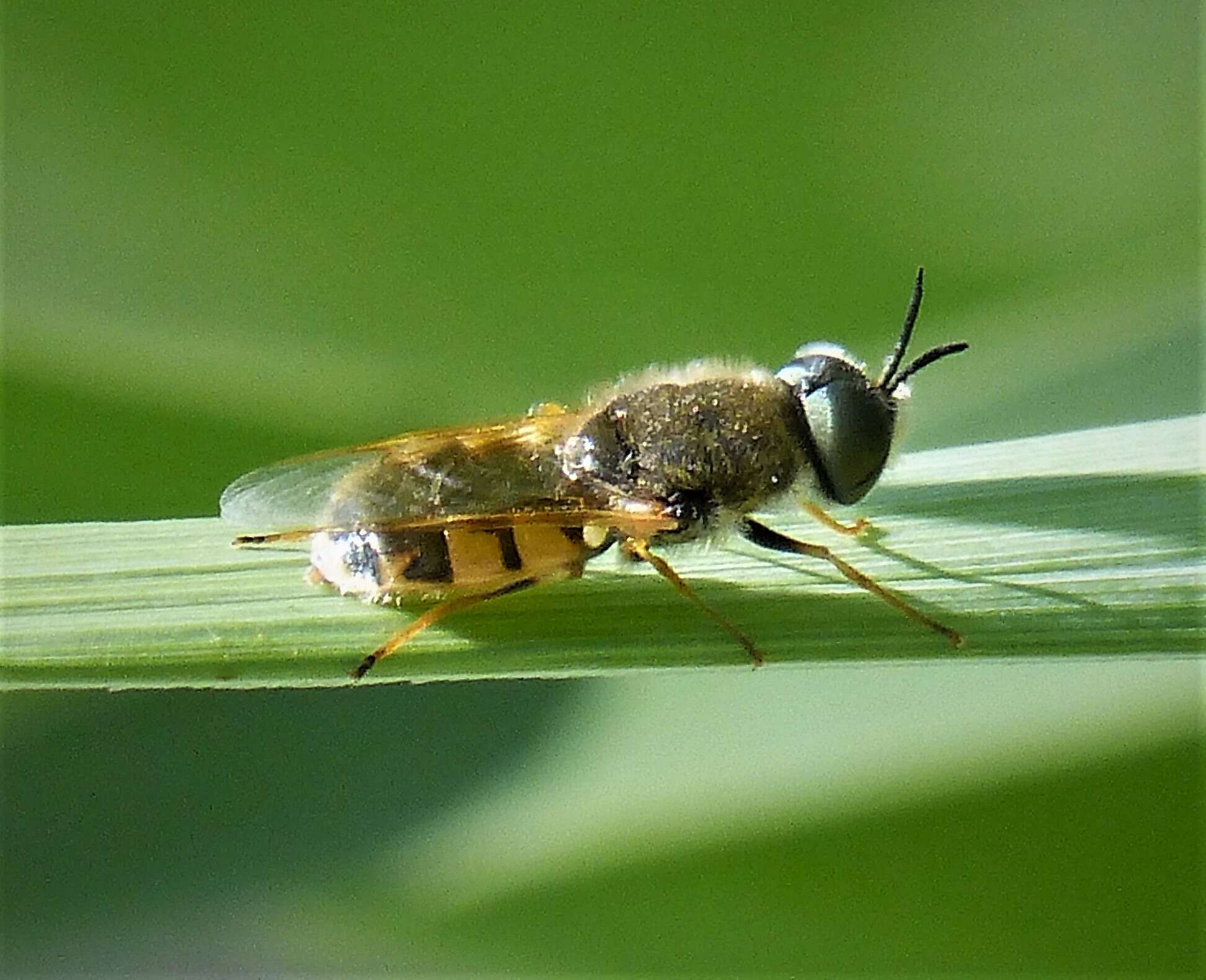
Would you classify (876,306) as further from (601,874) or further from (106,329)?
(106,329)

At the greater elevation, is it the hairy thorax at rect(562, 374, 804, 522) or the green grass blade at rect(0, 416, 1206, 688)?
the hairy thorax at rect(562, 374, 804, 522)

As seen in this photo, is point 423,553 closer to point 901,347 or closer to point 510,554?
point 510,554

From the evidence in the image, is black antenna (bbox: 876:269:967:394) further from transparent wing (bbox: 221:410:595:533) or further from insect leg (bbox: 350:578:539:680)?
insect leg (bbox: 350:578:539:680)

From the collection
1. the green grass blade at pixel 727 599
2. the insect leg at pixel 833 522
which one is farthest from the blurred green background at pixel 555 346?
the green grass blade at pixel 727 599

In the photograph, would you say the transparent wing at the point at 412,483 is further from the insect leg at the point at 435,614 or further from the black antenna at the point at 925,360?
the black antenna at the point at 925,360

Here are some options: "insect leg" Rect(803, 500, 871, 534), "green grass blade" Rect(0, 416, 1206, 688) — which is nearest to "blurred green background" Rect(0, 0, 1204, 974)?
"insect leg" Rect(803, 500, 871, 534)

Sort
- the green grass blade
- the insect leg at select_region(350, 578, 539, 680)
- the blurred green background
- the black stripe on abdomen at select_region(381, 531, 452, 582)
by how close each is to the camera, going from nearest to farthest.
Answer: the green grass blade
the insect leg at select_region(350, 578, 539, 680)
the black stripe on abdomen at select_region(381, 531, 452, 582)
the blurred green background
